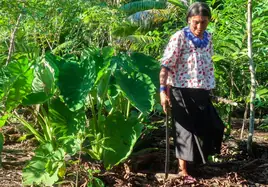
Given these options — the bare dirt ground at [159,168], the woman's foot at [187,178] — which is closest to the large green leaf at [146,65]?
the bare dirt ground at [159,168]

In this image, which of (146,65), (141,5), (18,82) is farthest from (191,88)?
(141,5)

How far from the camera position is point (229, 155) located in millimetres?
4430

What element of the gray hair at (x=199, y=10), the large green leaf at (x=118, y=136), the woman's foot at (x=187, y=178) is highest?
the gray hair at (x=199, y=10)

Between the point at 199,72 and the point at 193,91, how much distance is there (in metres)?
0.16

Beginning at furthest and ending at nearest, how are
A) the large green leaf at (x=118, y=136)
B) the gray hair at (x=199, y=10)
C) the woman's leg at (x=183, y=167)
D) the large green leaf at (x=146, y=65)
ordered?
the large green leaf at (x=146, y=65), the woman's leg at (x=183, y=167), the large green leaf at (x=118, y=136), the gray hair at (x=199, y=10)

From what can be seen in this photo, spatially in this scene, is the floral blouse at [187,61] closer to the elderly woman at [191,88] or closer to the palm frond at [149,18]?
the elderly woman at [191,88]

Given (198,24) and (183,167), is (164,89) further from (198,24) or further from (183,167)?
(183,167)

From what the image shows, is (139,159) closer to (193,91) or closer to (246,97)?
(193,91)

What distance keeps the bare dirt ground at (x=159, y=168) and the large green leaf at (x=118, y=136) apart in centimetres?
14

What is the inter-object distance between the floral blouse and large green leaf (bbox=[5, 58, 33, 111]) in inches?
39.1

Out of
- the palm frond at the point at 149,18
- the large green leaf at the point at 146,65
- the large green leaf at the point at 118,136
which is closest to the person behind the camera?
the large green leaf at the point at 118,136

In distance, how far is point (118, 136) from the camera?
143 inches

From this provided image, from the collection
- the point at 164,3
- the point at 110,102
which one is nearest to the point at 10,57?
the point at 110,102

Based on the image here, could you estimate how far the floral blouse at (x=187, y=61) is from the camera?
351cm
